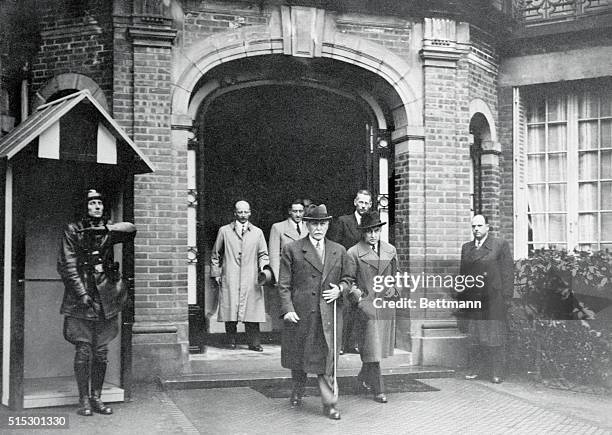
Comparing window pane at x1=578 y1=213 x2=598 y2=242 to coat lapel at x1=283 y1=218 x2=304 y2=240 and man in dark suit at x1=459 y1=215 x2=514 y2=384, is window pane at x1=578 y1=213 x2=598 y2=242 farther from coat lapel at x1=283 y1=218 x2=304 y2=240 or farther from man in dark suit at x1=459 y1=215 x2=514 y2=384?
coat lapel at x1=283 y1=218 x2=304 y2=240

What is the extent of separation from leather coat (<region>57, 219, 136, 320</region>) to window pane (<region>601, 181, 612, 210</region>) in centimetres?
708

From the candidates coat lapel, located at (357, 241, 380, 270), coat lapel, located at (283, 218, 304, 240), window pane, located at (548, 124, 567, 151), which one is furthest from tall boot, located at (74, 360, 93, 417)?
window pane, located at (548, 124, 567, 151)

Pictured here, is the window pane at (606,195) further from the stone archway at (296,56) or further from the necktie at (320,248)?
the necktie at (320,248)

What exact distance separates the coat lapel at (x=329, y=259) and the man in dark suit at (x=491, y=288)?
2.50 metres

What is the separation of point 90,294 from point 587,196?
24.3 ft

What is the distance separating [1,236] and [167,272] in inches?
88.9

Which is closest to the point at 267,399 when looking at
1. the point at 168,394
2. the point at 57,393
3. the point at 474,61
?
the point at 168,394

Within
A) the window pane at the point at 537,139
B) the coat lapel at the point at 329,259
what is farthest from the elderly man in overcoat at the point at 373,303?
the window pane at the point at 537,139

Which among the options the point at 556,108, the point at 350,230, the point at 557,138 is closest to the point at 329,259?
the point at 350,230

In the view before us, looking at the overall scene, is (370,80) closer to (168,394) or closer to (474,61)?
(474,61)

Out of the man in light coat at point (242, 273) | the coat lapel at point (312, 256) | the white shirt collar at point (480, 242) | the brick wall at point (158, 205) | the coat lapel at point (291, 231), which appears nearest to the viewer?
the coat lapel at point (312, 256)

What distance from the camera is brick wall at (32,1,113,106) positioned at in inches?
347

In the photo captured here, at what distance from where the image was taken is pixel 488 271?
8875mm

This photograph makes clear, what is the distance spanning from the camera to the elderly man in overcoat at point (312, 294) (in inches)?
272
